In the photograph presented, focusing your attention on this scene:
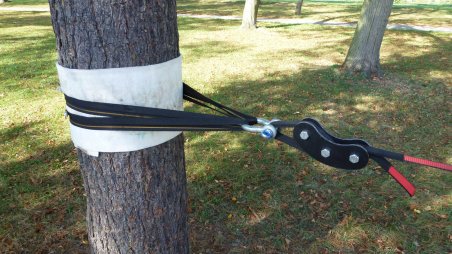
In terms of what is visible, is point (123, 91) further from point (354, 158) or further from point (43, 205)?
point (43, 205)

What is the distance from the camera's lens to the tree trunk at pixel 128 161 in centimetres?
124

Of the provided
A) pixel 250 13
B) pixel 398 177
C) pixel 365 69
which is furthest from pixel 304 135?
pixel 250 13

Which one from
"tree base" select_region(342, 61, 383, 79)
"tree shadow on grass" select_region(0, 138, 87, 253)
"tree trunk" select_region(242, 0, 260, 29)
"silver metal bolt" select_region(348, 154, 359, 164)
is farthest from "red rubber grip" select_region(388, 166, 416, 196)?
"tree trunk" select_region(242, 0, 260, 29)

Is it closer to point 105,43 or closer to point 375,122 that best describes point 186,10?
point 375,122

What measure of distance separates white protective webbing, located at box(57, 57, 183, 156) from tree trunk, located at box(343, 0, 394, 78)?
695 cm

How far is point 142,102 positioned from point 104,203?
19.5 inches

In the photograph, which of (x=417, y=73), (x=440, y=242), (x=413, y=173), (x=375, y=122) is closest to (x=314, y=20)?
(x=417, y=73)

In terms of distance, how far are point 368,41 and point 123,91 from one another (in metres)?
7.23

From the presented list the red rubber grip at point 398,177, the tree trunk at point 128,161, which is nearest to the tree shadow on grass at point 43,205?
the tree trunk at point 128,161

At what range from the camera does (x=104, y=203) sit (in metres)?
1.48

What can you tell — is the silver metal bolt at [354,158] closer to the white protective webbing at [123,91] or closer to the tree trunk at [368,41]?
the white protective webbing at [123,91]

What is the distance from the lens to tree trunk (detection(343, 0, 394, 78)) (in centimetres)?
731

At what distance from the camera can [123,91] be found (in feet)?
3.99

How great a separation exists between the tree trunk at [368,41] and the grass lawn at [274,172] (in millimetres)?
380
